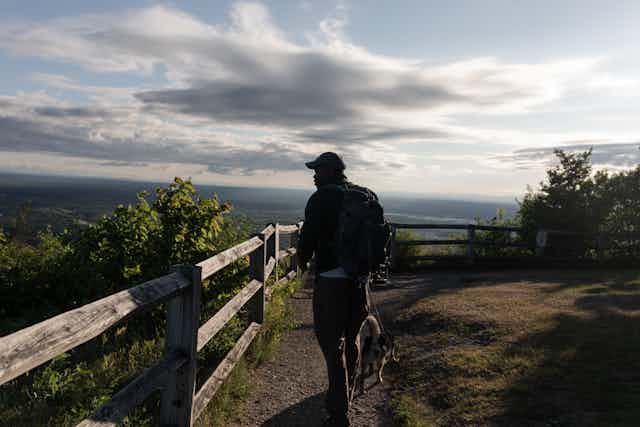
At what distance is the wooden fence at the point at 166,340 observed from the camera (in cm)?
194

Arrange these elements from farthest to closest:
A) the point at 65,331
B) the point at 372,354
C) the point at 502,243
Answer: the point at 502,243 → the point at 372,354 → the point at 65,331

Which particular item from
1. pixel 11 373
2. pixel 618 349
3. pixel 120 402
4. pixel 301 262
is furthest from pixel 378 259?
pixel 618 349

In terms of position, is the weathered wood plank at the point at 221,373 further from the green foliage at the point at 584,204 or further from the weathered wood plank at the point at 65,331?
the green foliage at the point at 584,204

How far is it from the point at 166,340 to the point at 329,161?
2.11 meters

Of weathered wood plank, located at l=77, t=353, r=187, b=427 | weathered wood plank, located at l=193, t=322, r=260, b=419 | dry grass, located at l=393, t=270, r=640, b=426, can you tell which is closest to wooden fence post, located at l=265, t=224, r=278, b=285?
weathered wood plank, located at l=193, t=322, r=260, b=419

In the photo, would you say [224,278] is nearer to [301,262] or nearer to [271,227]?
[271,227]

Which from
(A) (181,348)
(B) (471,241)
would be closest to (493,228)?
(B) (471,241)

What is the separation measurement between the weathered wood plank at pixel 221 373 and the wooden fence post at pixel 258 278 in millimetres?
333

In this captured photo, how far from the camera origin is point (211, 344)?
5797 mm

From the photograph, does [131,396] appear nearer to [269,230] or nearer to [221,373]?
[221,373]

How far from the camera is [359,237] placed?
4.22 meters

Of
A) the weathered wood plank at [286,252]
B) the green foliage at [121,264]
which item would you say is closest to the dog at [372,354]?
the green foliage at [121,264]

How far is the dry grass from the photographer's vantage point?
461 cm

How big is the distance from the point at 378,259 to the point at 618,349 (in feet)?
12.5
